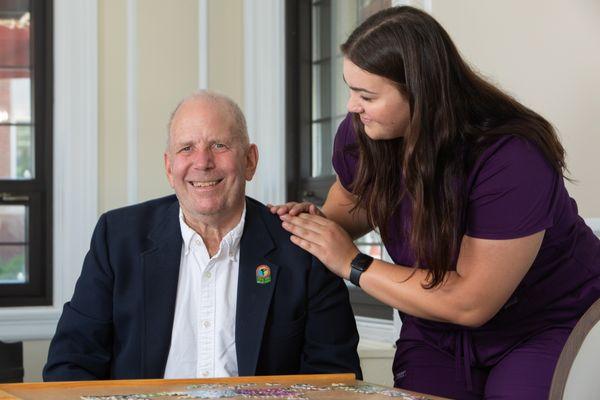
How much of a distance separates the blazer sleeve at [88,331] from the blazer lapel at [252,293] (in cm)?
29

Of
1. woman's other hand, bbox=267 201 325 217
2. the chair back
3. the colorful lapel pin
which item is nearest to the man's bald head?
woman's other hand, bbox=267 201 325 217

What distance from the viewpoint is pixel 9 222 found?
4945 mm

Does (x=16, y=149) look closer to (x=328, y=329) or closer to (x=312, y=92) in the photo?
(x=312, y=92)

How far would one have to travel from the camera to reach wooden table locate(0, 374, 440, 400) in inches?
59.7

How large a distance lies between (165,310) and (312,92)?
292cm

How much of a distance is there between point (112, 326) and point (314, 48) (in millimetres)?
A: 2947

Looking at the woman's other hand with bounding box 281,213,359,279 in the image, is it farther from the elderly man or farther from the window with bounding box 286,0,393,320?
the window with bounding box 286,0,393,320

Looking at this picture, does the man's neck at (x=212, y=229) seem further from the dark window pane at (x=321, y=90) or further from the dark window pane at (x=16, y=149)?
the dark window pane at (x=16, y=149)

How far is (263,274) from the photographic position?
225 centimetres

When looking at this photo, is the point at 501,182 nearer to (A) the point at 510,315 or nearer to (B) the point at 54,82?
(A) the point at 510,315

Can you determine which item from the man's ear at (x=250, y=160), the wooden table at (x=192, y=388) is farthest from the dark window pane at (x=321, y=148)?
the wooden table at (x=192, y=388)

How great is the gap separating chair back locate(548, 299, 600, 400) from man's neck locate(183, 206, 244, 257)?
98 cm

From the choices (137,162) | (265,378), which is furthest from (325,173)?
(265,378)

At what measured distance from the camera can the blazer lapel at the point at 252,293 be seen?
218cm
